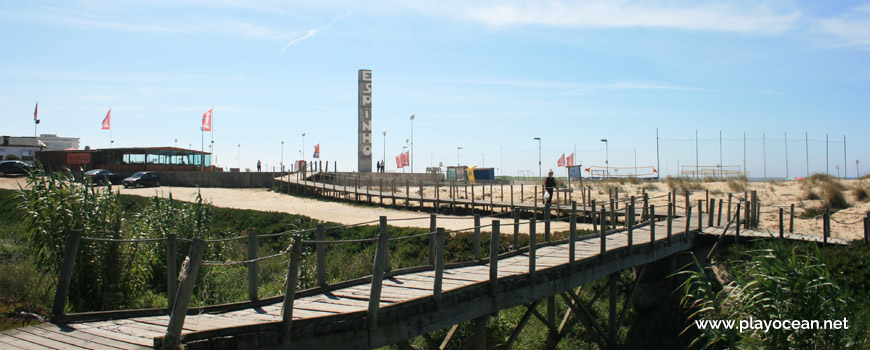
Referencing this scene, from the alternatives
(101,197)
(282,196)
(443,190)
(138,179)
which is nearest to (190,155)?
(138,179)

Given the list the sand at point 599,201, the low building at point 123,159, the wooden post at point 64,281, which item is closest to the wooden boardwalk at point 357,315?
the wooden post at point 64,281

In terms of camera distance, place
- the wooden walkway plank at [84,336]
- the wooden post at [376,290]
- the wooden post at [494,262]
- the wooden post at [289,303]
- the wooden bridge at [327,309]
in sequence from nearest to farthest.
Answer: the wooden walkway plank at [84,336], the wooden bridge at [327,309], the wooden post at [289,303], the wooden post at [376,290], the wooden post at [494,262]

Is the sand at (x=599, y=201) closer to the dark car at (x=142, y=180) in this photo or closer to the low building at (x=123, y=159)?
the dark car at (x=142, y=180)

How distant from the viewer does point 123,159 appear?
156 ft

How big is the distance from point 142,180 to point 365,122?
65.1ft

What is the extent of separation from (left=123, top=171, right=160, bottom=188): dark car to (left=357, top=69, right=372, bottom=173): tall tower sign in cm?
1737

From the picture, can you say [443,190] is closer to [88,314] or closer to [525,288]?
[525,288]

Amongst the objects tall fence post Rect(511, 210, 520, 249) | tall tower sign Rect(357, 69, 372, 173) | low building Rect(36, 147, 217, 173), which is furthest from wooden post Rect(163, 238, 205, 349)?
tall tower sign Rect(357, 69, 372, 173)

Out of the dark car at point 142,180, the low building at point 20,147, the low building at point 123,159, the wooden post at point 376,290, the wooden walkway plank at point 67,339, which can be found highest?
the low building at point 20,147

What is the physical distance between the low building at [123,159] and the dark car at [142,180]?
4640mm

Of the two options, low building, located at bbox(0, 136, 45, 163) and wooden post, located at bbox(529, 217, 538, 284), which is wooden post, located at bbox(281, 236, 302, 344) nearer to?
wooden post, located at bbox(529, 217, 538, 284)

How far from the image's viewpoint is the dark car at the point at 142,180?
136 feet

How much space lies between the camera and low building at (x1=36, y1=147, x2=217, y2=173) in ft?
156

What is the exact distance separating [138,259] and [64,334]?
4382 millimetres
